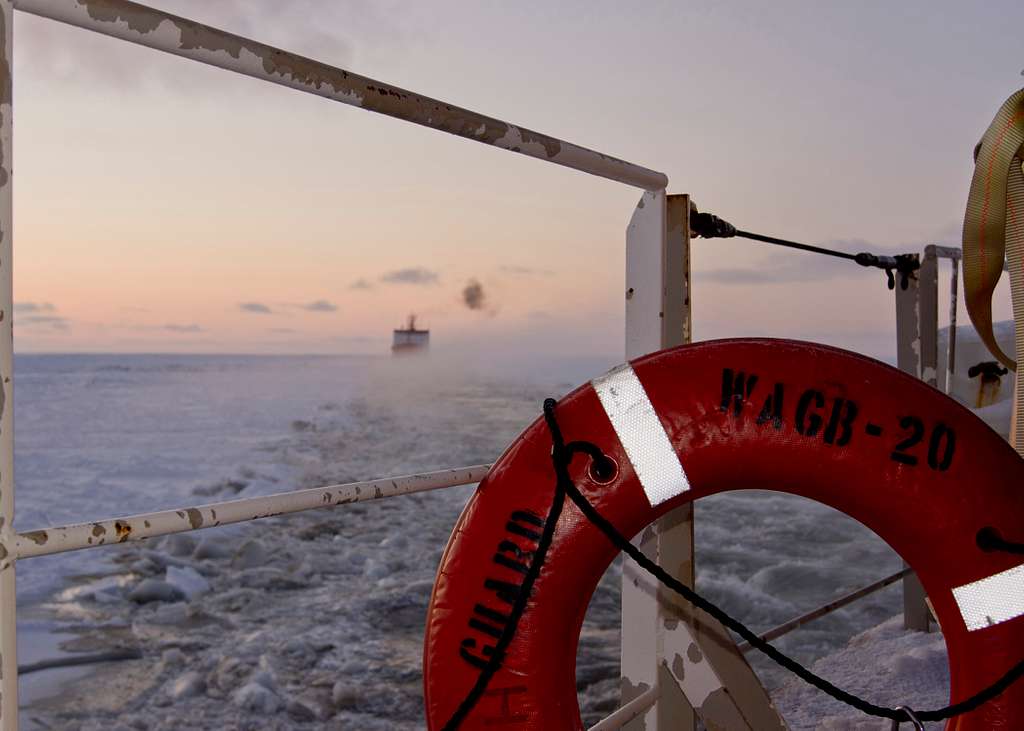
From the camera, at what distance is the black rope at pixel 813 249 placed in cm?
138

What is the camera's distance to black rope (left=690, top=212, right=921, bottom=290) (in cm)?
138

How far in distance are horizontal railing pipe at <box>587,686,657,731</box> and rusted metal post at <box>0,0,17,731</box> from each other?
755 mm

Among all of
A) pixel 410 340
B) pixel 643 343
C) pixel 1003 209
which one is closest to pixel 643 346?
pixel 643 343

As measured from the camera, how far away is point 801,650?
4547mm

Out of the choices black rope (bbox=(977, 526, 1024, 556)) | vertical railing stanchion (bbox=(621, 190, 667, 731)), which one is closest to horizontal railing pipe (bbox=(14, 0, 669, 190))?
vertical railing stanchion (bbox=(621, 190, 667, 731))

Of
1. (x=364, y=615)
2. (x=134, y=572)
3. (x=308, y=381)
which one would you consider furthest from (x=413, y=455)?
(x=308, y=381)

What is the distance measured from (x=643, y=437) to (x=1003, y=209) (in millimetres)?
675

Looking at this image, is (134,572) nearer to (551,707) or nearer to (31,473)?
(551,707)

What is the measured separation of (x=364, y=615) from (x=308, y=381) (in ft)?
85.5

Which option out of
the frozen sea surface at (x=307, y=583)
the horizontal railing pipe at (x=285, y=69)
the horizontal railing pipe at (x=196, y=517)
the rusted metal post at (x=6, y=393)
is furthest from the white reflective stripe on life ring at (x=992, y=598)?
the frozen sea surface at (x=307, y=583)

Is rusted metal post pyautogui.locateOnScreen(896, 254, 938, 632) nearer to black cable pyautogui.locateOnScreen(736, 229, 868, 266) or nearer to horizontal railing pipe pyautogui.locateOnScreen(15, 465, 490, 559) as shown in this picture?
black cable pyautogui.locateOnScreen(736, 229, 868, 266)

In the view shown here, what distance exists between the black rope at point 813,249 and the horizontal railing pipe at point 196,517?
593 millimetres

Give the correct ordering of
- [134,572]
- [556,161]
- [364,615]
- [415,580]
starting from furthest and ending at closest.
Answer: [134,572], [415,580], [364,615], [556,161]

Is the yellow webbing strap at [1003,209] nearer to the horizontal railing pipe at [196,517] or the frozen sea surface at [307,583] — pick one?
the horizontal railing pipe at [196,517]
